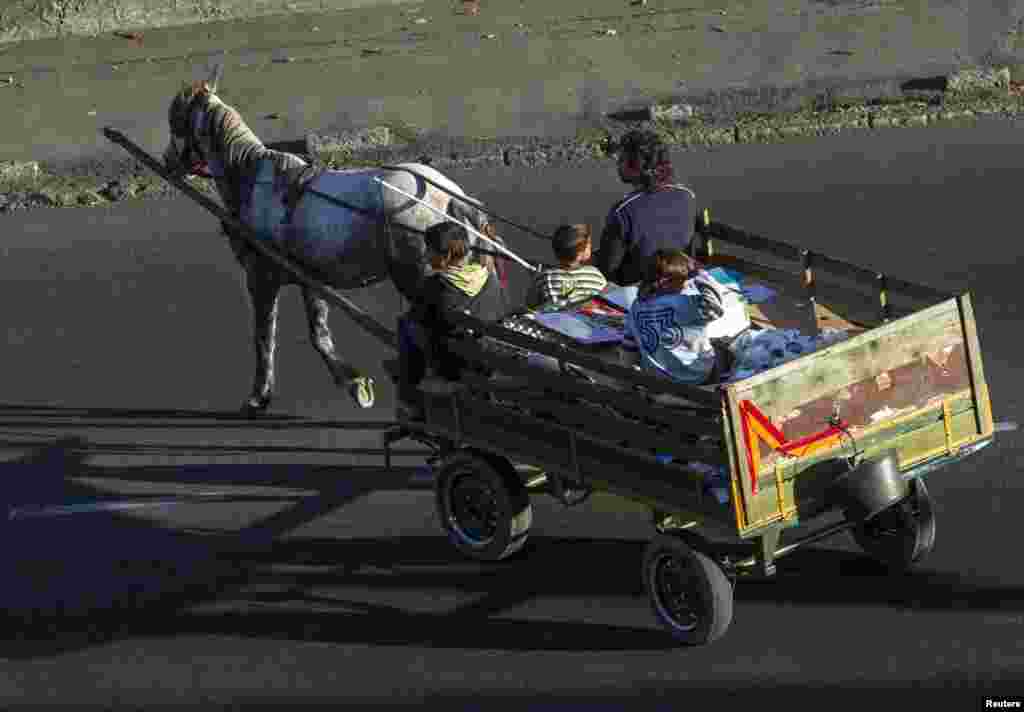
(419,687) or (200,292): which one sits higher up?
(200,292)

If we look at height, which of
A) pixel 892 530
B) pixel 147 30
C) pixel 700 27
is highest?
pixel 147 30

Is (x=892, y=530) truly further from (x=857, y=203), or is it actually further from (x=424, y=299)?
(x=857, y=203)

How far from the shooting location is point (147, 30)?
63.4 ft

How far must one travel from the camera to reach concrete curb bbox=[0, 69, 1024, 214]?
15.7 metres

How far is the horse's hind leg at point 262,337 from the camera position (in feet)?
37.9

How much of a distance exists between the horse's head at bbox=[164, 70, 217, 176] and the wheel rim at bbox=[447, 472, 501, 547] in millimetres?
3374

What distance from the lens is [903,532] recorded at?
28.5 ft

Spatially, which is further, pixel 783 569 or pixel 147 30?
pixel 147 30

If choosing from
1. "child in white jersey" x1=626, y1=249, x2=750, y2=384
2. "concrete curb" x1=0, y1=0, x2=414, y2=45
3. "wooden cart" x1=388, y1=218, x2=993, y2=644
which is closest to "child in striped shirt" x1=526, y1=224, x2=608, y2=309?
"wooden cart" x1=388, y1=218, x2=993, y2=644

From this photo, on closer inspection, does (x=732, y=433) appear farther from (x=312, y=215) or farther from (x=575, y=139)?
(x=575, y=139)

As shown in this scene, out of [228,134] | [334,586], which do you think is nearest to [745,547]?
[334,586]

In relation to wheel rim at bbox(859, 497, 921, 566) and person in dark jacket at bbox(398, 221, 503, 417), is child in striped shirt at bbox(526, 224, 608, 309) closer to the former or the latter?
person in dark jacket at bbox(398, 221, 503, 417)

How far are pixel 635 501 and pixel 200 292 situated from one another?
21.0 ft

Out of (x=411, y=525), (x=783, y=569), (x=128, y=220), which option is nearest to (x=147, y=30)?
(x=128, y=220)
